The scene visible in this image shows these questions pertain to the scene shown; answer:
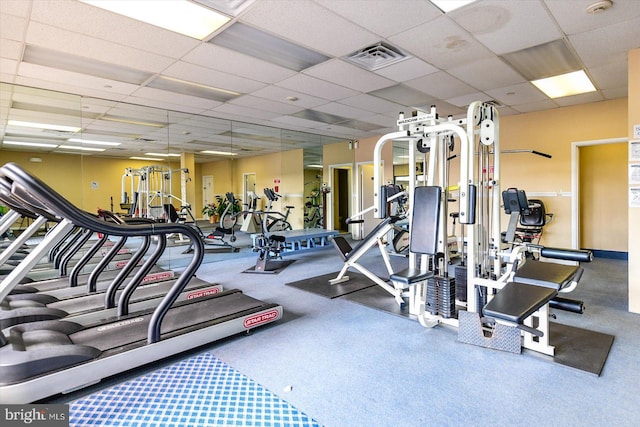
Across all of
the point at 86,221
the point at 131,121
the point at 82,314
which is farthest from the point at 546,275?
the point at 131,121

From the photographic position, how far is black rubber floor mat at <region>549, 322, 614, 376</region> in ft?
7.95

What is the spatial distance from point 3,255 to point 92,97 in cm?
379

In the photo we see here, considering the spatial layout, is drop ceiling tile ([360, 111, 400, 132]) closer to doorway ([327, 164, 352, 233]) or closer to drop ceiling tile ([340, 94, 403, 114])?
drop ceiling tile ([340, 94, 403, 114])

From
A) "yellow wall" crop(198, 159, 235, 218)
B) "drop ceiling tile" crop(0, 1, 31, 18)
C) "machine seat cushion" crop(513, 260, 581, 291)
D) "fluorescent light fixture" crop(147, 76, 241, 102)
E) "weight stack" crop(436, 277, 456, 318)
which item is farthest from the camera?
"yellow wall" crop(198, 159, 235, 218)

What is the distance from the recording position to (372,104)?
570 cm

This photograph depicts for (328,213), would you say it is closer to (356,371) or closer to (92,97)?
(92,97)

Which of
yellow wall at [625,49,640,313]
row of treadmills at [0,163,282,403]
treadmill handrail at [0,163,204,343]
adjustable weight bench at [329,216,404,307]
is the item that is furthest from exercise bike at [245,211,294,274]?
yellow wall at [625,49,640,313]

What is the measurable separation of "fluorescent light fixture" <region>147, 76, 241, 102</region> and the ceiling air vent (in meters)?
2.04

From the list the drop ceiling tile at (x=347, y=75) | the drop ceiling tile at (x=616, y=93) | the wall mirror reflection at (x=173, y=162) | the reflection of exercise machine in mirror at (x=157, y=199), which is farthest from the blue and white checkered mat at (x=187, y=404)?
the drop ceiling tile at (x=616, y=93)

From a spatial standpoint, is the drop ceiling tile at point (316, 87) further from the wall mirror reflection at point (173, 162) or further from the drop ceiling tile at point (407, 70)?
the wall mirror reflection at point (173, 162)

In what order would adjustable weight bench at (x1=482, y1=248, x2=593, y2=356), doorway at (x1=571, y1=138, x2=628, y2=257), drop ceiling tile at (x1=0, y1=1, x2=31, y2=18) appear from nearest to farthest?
adjustable weight bench at (x1=482, y1=248, x2=593, y2=356)
drop ceiling tile at (x1=0, y1=1, x2=31, y2=18)
doorway at (x1=571, y1=138, x2=628, y2=257)

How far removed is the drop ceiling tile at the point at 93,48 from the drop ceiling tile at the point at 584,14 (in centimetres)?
378

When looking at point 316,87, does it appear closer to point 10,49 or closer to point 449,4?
point 449,4

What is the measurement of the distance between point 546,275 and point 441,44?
2.41 m
